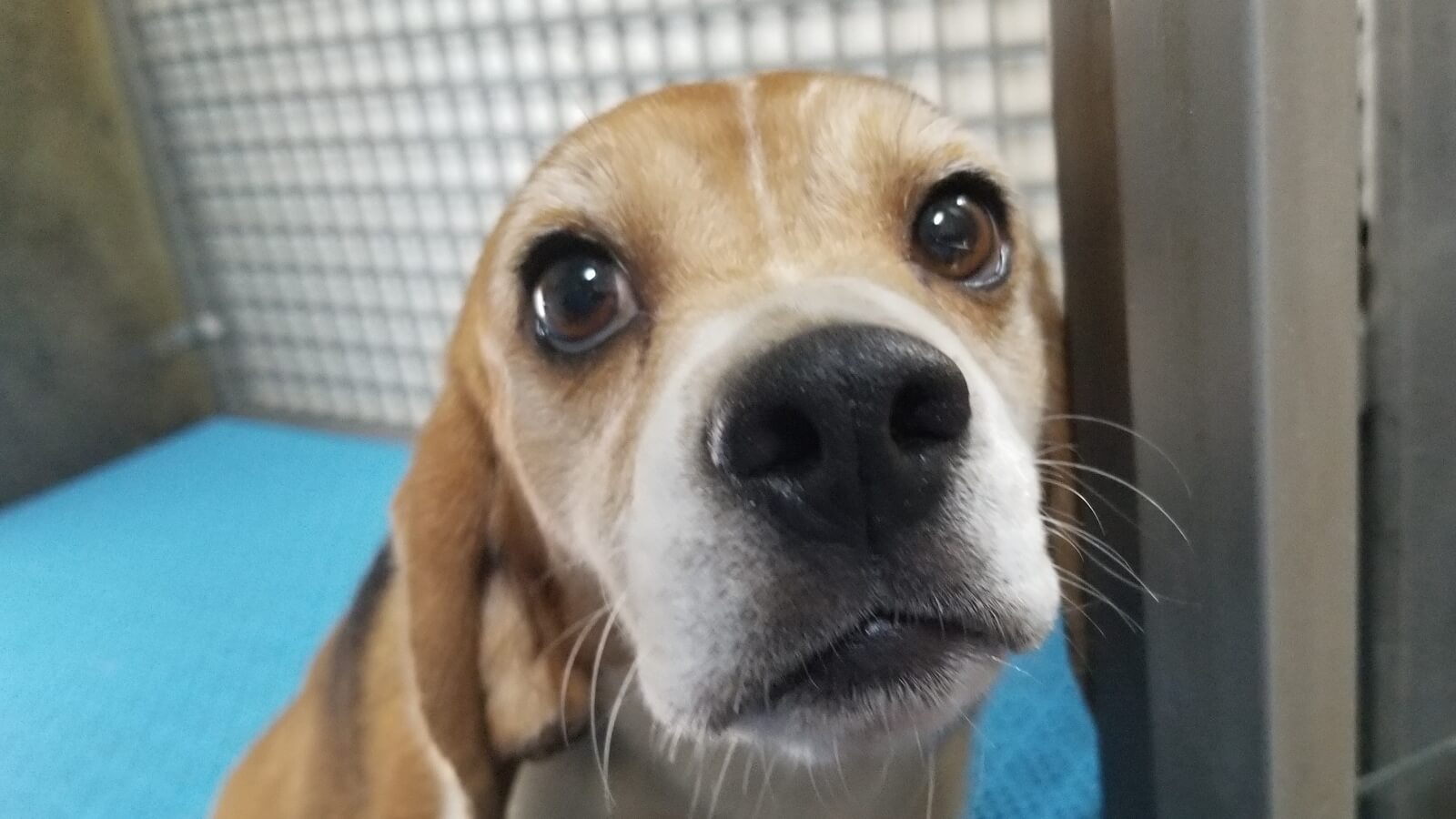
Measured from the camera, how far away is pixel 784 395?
68 centimetres

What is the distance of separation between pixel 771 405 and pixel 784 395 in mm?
12

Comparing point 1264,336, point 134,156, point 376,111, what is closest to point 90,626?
point 376,111

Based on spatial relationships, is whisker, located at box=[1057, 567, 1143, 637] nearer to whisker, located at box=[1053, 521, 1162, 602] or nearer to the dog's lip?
whisker, located at box=[1053, 521, 1162, 602]

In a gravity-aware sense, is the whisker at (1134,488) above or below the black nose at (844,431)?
below

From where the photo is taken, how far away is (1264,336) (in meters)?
0.71

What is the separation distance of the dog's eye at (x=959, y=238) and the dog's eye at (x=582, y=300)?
28 cm

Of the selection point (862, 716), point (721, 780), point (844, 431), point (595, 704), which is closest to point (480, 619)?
point (595, 704)

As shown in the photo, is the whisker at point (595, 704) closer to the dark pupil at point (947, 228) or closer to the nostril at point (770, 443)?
the nostril at point (770, 443)

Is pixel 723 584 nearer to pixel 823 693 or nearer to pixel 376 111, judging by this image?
A: pixel 823 693

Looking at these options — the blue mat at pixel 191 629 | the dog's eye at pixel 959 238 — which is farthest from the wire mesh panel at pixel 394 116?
the dog's eye at pixel 959 238

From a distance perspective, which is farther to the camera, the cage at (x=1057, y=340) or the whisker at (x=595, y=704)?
the whisker at (x=595, y=704)

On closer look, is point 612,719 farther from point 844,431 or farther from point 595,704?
point 844,431

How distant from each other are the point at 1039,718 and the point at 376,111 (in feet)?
6.80

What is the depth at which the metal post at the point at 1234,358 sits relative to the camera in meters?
0.68
